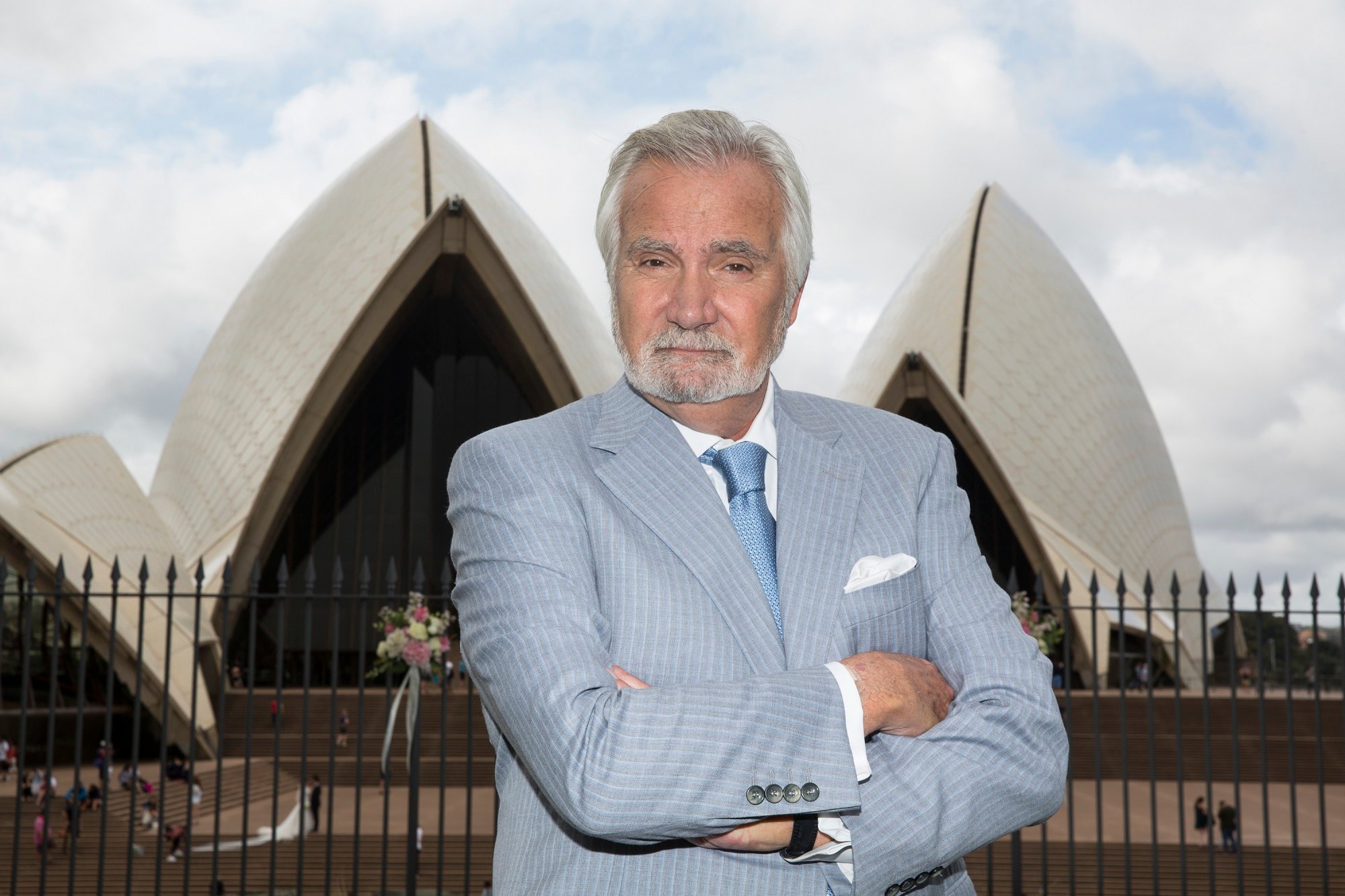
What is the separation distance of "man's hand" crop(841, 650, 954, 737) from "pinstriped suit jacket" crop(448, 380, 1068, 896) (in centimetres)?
2

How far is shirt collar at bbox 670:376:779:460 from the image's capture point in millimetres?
1260

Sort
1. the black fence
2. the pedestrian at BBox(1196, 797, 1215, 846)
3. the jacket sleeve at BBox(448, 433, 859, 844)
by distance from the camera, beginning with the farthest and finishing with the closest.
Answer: the pedestrian at BBox(1196, 797, 1215, 846) → the black fence → the jacket sleeve at BBox(448, 433, 859, 844)

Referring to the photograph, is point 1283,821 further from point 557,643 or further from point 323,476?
point 323,476

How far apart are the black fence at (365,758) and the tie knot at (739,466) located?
1.81m

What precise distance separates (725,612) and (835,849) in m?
0.25

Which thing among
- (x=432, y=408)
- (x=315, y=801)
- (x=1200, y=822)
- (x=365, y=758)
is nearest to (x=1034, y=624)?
(x=1200, y=822)

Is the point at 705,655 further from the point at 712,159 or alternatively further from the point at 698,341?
the point at 712,159

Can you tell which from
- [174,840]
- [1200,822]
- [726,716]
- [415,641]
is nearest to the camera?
[726,716]

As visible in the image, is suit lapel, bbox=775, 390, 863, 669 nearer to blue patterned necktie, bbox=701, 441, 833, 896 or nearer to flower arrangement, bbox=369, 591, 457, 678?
blue patterned necktie, bbox=701, 441, 833, 896

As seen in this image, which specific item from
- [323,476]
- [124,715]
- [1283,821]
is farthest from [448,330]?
[1283,821]

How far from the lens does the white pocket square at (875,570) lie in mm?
1158

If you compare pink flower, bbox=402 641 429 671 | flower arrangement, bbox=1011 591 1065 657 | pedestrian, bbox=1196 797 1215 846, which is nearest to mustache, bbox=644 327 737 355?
pink flower, bbox=402 641 429 671

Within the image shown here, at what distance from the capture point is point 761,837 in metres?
1.01

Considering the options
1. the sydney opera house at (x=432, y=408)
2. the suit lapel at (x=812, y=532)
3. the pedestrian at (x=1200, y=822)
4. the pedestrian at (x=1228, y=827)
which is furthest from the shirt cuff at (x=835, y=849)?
the sydney opera house at (x=432, y=408)
